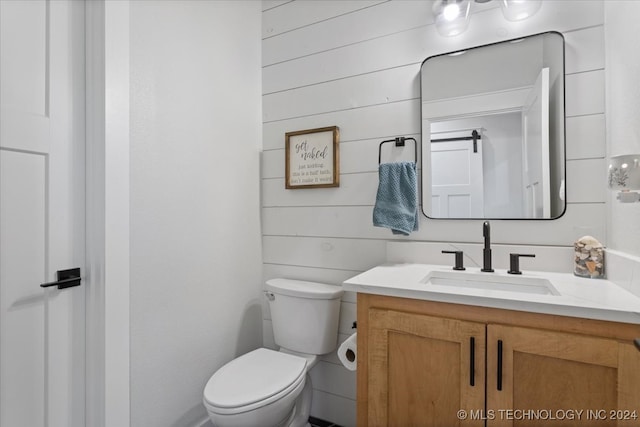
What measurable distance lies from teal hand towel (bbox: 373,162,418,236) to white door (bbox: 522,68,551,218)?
0.45 metres

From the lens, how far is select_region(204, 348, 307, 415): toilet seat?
114cm

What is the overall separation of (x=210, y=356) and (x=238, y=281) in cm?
39

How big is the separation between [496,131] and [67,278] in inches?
70.0

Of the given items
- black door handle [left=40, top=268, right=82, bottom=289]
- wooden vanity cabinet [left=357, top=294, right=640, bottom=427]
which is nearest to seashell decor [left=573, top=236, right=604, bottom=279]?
wooden vanity cabinet [left=357, top=294, right=640, bottom=427]

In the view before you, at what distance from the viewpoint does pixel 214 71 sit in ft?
5.31

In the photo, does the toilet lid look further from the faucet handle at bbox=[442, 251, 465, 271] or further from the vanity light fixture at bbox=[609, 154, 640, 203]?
the vanity light fixture at bbox=[609, 154, 640, 203]

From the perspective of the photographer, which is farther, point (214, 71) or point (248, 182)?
point (248, 182)

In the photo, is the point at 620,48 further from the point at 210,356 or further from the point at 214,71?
the point at 210,356

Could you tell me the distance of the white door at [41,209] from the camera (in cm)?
100

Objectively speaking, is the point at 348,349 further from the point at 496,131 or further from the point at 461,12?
the point at 461,12

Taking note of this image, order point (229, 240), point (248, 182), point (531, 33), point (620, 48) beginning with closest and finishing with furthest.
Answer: point (620, 48) → point (531, 33) → point (229, 240) → point (248, 182)

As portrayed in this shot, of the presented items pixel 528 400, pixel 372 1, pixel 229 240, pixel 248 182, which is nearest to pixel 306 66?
pixel 372 1

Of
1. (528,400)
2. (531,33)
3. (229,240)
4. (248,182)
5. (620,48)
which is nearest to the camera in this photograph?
(528,400)

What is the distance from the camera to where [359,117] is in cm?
165
